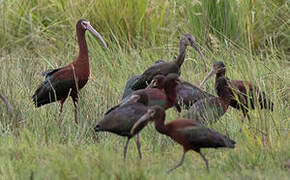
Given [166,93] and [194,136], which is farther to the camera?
[166,93]

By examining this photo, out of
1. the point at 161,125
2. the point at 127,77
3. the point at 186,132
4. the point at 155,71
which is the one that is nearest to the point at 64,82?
the point at 155,71

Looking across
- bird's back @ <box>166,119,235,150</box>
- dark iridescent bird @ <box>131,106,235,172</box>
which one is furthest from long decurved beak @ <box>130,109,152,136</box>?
bird's back @ <box>166,119,235,150</box>

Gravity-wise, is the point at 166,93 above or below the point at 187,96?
above

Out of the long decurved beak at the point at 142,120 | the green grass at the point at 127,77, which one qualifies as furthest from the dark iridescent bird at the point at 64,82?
the long decurved beak at the point at 142,120

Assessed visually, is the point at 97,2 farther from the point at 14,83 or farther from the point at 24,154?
the point at 24,154

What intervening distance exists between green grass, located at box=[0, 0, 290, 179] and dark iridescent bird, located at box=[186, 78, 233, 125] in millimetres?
148

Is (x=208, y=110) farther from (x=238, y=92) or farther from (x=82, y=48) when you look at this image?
(x=82, y=48)

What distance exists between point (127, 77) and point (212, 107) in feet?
7.28

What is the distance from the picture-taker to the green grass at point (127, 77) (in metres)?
4.55

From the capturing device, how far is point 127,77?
7.68 metres

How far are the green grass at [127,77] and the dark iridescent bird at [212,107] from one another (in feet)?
0.49

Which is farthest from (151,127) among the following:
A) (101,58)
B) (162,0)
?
(162,0)

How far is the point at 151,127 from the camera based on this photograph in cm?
570

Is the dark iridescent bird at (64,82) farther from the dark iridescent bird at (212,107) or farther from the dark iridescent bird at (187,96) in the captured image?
the dark iridescent bird at (212,107)
